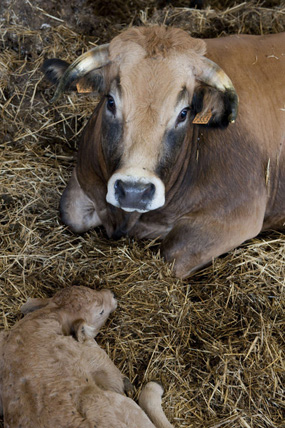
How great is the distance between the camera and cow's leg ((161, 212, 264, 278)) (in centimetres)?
364

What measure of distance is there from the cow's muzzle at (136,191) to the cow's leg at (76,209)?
1012 mm

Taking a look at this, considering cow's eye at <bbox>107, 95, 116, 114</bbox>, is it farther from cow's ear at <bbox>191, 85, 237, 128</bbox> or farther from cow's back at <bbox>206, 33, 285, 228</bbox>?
cow's back at <bbox>206, 33, 285, 228</bbox>

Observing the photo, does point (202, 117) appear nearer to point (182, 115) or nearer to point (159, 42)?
point (182, 115)

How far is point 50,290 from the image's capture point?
3576mm

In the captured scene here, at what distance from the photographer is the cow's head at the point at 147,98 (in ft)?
9.98

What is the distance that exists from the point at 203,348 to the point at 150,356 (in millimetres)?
363

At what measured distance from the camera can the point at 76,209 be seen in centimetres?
409

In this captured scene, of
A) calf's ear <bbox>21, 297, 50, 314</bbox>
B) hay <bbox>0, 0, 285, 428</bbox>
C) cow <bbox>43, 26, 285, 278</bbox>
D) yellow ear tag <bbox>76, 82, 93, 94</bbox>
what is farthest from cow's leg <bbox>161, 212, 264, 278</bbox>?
yellow ear tag <bbox>76, 82, 93, 94</bbox>

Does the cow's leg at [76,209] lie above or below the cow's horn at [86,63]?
below

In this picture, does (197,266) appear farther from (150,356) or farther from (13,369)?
(13,369)

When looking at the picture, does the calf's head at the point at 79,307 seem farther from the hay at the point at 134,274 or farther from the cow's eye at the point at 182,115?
the cow's eye at the point at 182,115

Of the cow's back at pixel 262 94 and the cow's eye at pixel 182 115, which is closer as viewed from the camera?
the cow's eye at pixel 182 115

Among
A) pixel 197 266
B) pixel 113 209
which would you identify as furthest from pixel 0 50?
pixel 197 266

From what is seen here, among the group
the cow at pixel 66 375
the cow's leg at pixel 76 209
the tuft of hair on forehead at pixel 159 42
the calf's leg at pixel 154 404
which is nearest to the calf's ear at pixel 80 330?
the cow at pixel 66 375
